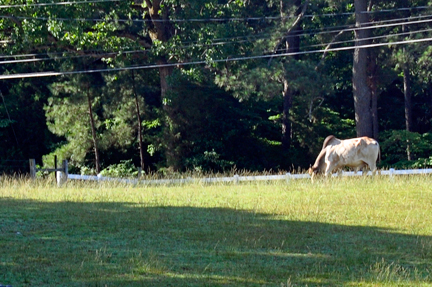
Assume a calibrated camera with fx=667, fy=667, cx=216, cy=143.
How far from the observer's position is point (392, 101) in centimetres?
4100

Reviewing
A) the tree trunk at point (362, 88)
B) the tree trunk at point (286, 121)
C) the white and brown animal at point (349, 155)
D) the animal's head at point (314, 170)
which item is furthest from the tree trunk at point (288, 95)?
the animal's head at point (314, 170)

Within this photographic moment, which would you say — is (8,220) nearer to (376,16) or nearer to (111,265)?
(111,265)

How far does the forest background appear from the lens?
30.3 m

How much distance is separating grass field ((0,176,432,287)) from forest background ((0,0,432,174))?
12.5 meters

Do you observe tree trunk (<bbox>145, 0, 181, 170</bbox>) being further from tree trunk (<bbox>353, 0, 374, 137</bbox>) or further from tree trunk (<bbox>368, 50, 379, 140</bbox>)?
tree trunk (<bbox>368, 50, 379, 140</bbox>)

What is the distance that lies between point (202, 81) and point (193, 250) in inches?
880

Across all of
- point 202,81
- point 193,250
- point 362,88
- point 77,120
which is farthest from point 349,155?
point 77,120

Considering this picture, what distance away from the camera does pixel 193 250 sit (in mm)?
10875

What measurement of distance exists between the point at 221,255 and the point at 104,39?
70.8 ft

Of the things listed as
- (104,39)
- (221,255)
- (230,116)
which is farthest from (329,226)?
(230,116)

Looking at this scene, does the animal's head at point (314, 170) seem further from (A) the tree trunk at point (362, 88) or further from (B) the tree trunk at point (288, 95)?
(B) the tree trunk at point (288, 95)

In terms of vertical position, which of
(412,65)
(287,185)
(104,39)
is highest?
(104,39)

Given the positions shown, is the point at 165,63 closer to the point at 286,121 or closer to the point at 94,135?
the point at 94,135

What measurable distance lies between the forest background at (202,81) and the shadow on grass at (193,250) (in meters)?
16.0
